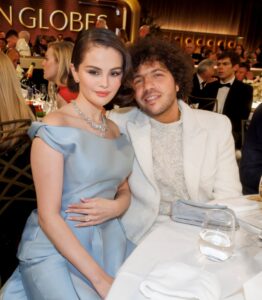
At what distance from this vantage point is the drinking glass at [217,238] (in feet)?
3.37

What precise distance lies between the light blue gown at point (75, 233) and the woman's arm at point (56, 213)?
0.13ft

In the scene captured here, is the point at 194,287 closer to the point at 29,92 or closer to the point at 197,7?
the point at 29,92

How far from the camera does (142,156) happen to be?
1.71 metres

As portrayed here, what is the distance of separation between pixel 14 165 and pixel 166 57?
927mm

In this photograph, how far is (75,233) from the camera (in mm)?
1386

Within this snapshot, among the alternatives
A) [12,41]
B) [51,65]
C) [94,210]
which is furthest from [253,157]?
[12,41]

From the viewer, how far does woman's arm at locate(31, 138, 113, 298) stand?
1.27m

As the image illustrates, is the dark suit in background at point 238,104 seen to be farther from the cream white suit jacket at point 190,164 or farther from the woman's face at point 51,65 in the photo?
the cream white suit jacket at point 190,164

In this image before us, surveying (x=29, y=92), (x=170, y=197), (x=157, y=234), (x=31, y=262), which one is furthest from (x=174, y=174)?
(x=29, y=92)

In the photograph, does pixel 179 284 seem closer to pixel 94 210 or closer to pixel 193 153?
pixel 94 210

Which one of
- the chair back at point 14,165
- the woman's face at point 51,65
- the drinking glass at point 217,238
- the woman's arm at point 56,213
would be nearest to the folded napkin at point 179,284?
the drinking glass at point 217,238

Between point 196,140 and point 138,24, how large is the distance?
484 inches

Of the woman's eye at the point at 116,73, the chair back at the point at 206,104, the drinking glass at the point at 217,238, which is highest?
the woman's eye at the point at 116,73

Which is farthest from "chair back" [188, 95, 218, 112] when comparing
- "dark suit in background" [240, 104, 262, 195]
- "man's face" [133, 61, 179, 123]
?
"man's face" [133, 61, 179, 123]
